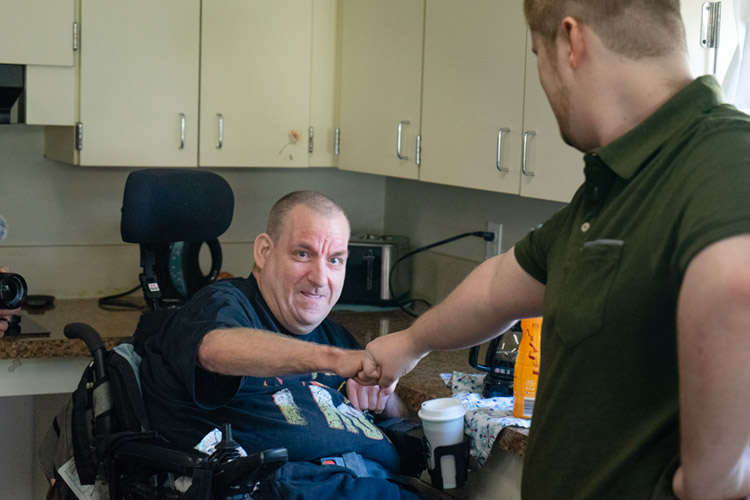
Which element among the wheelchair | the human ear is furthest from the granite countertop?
the human ear

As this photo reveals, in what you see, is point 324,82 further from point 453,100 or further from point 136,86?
point 453,100

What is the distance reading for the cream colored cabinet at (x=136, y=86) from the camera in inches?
115

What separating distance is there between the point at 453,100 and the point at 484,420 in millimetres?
1027

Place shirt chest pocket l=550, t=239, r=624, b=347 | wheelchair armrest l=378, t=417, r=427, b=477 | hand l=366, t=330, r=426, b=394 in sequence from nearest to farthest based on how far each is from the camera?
shirt chest pocket l=550, t=239, r=624, b=347 < hand l=366, t=330, r=426, b=394 < wheelchair armrest l=378, t=417, r=427, b=477

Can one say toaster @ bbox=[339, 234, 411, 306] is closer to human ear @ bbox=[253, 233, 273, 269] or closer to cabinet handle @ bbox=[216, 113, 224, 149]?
cabinet handle @ bbox=[216, 113, 224, 149]

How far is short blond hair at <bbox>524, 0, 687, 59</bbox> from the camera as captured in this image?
100 centimetres

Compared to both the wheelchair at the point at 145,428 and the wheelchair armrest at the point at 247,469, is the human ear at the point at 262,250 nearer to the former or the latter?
the wheelchair at the point at 145,428

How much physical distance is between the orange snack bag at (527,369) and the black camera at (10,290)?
152 cm

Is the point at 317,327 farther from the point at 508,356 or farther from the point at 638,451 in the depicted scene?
the point at 638,451

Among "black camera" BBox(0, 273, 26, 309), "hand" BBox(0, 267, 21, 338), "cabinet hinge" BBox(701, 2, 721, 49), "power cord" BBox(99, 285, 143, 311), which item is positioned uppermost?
"cabinet hinge" BBox(701, 2, 721, 49)

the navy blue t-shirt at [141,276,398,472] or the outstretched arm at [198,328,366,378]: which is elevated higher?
the outstretched arm at [198,328,366,378]

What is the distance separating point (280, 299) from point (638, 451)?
1237mm

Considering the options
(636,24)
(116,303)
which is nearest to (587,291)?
(636,24)

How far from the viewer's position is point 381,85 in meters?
3.02
